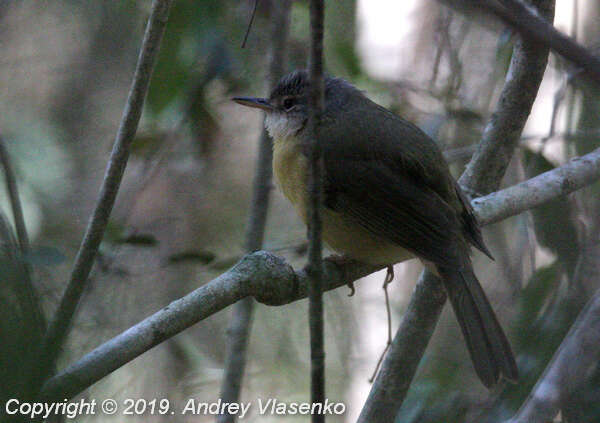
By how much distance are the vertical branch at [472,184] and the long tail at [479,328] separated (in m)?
0.21

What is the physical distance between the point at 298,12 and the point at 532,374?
3.13 m

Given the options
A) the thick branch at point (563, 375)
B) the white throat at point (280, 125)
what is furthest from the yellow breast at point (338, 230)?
the thick branch at point (563, 375)

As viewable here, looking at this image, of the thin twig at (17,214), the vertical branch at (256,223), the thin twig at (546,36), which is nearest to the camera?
the thin twig at (546,36)

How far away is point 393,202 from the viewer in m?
3.54

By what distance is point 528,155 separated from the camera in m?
4.18

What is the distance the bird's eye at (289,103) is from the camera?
4.16m

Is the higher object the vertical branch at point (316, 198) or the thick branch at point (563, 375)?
the vertical branch at point (316, 198)

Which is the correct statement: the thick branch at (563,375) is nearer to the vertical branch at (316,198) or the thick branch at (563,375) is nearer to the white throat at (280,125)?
the vertical branch at (316,198)

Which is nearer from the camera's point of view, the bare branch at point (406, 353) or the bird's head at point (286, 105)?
the bare branch at point (406, 353)

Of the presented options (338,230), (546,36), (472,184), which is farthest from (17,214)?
(546,36)

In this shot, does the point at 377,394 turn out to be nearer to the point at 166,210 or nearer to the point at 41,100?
the point at 166,210

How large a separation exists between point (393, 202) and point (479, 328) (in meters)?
0.73

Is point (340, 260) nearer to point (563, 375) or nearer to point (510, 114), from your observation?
point (510, 114)

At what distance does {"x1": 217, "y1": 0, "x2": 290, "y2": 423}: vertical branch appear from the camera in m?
3.97
